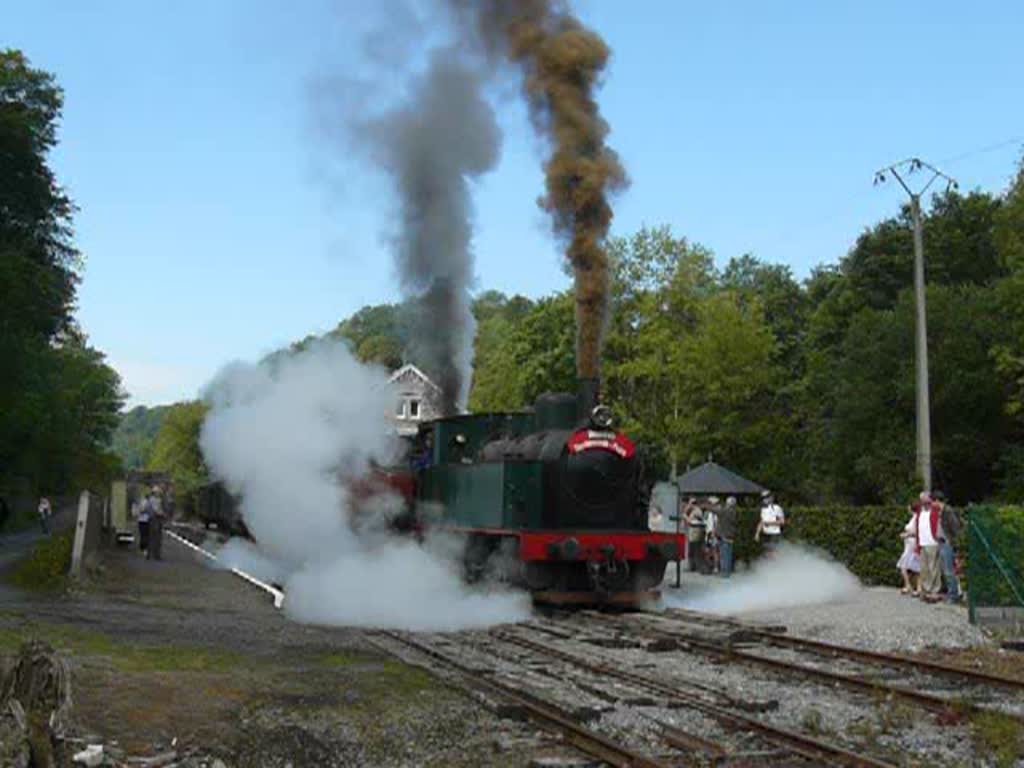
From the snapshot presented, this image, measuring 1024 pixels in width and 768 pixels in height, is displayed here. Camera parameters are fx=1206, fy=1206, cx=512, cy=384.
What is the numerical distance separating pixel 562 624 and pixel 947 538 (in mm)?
6535

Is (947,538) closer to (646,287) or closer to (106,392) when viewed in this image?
(646,287)

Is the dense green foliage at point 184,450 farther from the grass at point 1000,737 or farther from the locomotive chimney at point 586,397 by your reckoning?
the grass at point 1000,737

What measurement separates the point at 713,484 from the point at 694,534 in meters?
1.29

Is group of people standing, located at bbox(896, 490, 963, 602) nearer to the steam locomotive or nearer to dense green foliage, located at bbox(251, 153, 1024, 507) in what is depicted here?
the steam locomotive

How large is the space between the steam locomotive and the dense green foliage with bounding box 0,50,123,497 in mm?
24563

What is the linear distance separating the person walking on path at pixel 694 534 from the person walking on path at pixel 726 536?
1232 millimetres

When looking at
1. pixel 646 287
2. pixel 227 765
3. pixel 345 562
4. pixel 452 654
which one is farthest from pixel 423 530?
pixel 646 287

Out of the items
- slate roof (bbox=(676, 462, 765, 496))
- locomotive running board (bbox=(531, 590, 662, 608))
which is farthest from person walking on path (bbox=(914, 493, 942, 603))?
slate roof (bbox=(676, 462, 765, 496))

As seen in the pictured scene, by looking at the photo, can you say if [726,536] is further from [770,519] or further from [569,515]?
[569,515]

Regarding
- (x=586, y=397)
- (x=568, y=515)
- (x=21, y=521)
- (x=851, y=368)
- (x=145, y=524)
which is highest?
(x=851, y=368)

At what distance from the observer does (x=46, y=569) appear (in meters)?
19.6

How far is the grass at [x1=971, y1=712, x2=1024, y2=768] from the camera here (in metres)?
7.58

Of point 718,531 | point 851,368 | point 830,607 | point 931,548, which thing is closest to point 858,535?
point 718,531

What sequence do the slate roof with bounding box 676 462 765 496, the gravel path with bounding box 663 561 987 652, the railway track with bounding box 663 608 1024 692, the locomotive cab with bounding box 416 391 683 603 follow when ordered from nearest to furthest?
the railway track with bounding box 663 608 1024 692, the gravel path with bounding box 663 561 987 652, the locomotive cab with bounding box 416 391 683 603, the slate roof with bounding box 676 462 765 496
